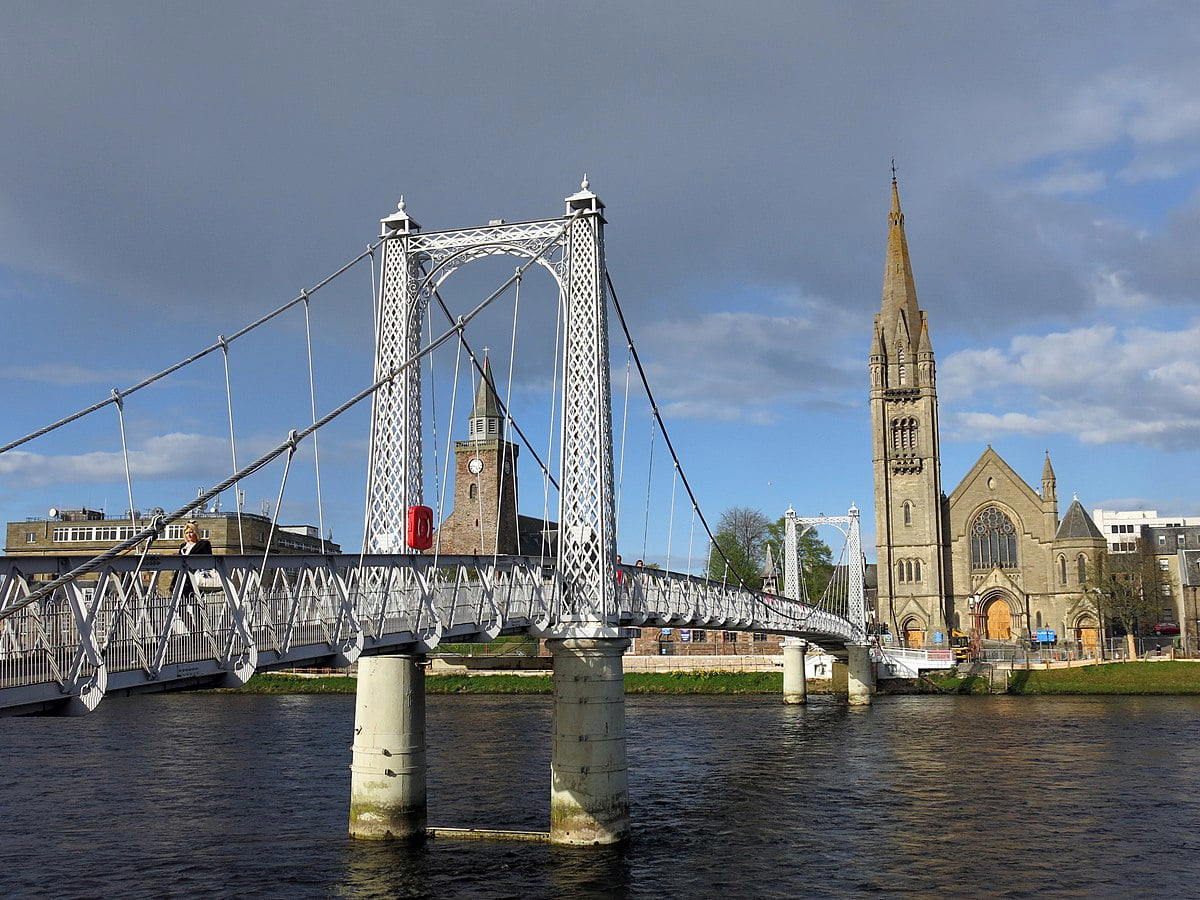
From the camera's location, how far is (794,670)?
73812mm

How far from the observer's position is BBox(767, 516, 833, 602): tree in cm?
11500

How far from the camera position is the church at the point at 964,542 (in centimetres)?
9931

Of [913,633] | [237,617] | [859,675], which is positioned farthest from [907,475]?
[237,617]

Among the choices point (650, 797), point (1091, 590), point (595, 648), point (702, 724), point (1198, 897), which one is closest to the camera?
point (1198, 897)

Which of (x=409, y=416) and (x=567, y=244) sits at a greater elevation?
(x=567, y=244)

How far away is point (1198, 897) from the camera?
24.0 meters

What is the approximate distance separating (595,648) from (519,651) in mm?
61711

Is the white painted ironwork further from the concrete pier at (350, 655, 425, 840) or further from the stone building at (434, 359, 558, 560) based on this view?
the stone building at (434, 359, 558, 560)

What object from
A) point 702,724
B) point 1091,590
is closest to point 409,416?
point 702,724

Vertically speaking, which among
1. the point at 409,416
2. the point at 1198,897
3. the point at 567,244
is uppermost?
the point at 567,244

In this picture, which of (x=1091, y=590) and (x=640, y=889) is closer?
(x=640, y=889)

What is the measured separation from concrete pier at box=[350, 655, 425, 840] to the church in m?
78.4

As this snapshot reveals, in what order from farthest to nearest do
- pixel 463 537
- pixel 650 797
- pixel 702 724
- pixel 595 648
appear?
pixel 463 537 < pixel 702 724 < pixel 650 797 < pixel 595 648

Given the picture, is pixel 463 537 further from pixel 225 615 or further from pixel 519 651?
pixel 225 615
